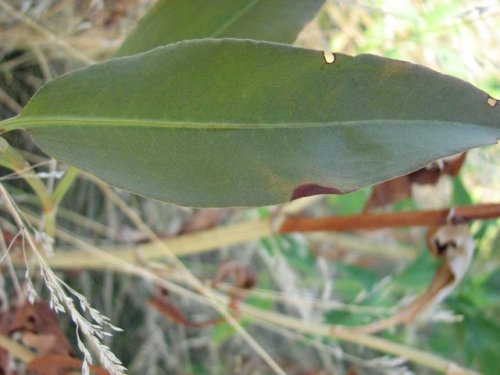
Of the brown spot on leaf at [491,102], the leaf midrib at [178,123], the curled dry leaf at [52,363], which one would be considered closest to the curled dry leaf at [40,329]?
the curled dry leaf at [52,363]

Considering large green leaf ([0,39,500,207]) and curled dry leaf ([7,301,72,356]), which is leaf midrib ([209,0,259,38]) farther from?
curled dry leaf ([7,301,72,356])

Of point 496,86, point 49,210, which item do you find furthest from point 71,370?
point 496,86

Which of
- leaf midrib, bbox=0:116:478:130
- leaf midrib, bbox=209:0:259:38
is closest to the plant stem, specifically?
leaf midrib, bbox=0:116:478:130

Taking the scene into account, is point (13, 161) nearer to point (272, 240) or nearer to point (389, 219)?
point (389, 219)

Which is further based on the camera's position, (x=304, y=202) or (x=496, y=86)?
(x=496, y=86)

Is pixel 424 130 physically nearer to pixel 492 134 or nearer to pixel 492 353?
pixel 492 134

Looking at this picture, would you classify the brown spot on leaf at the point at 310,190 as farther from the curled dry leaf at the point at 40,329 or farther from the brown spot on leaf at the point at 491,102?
the curled dry leaf at the point at 40,329
